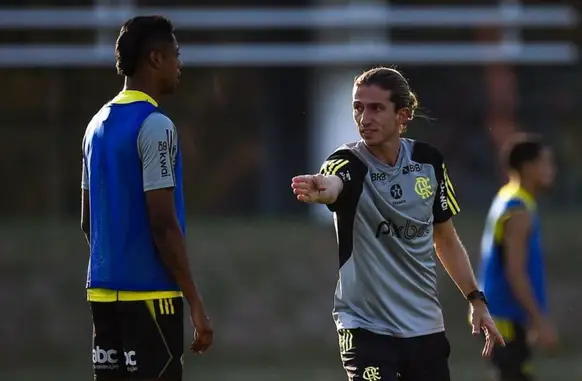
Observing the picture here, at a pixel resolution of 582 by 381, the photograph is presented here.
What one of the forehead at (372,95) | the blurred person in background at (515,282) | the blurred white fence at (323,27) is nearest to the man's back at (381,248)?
the forehead at (372,95)

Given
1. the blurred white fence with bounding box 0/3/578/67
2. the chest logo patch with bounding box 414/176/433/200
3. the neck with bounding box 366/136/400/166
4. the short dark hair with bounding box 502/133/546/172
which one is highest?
the blurred white fence with bounding box 0/3/578/67

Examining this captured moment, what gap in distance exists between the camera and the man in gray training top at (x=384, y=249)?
5961 millimetres

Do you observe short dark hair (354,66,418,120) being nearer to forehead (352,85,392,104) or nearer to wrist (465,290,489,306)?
forehead (352,85,392,104)

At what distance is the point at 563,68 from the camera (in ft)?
55.3

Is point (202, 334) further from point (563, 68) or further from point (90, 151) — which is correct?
point (563, 68)

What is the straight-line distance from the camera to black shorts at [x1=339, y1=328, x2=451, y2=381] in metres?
→ 5.88

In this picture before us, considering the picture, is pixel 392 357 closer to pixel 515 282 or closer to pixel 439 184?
pixel 439 184

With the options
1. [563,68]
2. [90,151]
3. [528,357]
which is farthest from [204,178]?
[90,151]

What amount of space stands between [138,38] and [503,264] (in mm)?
4186

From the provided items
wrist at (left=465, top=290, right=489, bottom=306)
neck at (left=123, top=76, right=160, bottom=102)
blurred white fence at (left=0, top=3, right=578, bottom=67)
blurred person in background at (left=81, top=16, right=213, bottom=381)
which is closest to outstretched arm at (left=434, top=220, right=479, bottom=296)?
wrist at (left=465, top=290, right=489, bottom=306)

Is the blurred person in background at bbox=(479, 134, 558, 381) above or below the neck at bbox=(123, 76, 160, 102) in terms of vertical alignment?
below

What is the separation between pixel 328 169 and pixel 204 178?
10.2 m

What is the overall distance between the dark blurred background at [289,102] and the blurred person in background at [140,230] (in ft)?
29.3

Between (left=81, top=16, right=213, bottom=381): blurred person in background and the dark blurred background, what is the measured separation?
29.3ft
